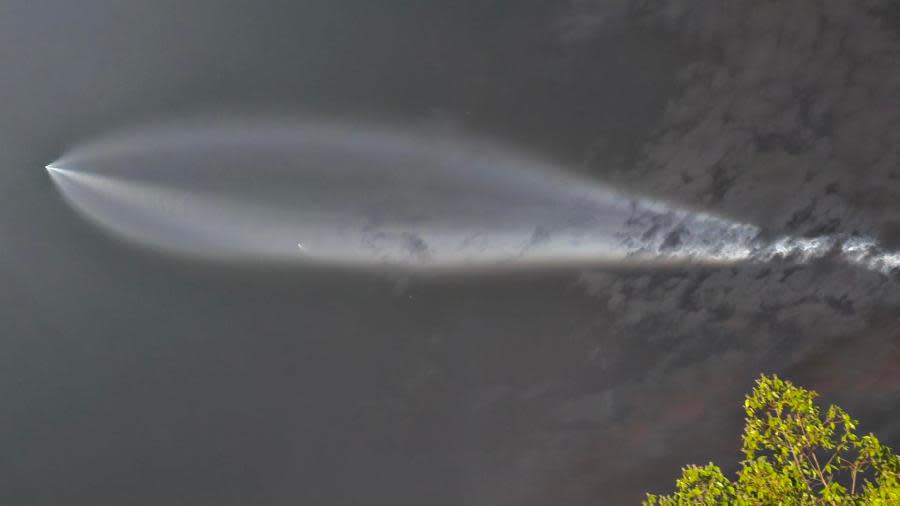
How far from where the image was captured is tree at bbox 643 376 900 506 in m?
15.1

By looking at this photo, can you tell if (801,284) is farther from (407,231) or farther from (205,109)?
(205,109)

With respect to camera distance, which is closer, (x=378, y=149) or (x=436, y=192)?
(x=378, y=149)

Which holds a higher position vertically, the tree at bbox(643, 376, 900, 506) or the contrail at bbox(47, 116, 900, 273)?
the contrail at bbox(47, 116, 900, 273)

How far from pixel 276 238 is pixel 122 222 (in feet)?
19.3

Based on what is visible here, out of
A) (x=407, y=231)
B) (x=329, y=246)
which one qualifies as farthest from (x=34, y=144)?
(x=407, y=231)

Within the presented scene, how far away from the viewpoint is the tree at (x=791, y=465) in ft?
49.5

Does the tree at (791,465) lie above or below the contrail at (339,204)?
below

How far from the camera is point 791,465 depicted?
50.8ft

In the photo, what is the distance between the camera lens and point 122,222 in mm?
28562

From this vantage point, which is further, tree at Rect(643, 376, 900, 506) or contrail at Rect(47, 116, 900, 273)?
contrail at Rect(47, 116, 900, 273)

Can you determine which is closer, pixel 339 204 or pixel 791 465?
pixel 791 465

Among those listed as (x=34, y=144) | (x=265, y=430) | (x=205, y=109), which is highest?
(x=205, y=109)

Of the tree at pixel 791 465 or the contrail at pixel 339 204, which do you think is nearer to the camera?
the tree at pixel 791 465

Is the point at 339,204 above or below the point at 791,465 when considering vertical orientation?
above
